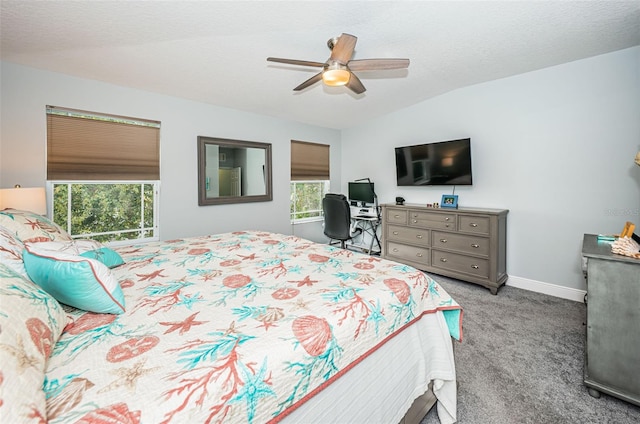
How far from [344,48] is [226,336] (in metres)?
1.95

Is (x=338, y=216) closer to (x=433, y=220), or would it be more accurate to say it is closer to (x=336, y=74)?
(x=433, y=220)

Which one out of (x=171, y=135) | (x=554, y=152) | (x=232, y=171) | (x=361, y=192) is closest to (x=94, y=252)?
(x=171, y=135)

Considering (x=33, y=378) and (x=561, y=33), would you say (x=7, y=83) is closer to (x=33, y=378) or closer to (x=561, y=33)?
(x=33, y=378)

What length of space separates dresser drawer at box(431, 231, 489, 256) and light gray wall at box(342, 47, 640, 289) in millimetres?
491

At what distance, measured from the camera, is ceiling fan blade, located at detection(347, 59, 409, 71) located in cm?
209

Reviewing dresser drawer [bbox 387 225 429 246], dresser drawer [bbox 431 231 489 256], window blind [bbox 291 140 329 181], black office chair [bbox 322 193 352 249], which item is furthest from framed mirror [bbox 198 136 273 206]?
dresser drawer [bbox 431 231 489 256]

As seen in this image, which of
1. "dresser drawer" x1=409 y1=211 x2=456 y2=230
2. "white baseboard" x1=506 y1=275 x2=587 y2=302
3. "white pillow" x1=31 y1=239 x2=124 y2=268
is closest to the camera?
"white pillow" x1=31 y1=239 x2=124 y2=268

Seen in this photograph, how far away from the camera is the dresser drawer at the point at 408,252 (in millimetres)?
3685

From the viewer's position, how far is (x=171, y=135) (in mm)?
3311

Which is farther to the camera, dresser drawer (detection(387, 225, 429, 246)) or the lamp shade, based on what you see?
dresser drawer (detection(387, 225, 429, 246))

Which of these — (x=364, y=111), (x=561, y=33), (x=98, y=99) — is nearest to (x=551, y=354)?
(x=561, y=33)

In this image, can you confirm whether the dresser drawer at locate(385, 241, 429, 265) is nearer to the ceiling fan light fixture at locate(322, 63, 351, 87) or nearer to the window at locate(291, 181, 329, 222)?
the window at locate(291, 181, 329, 222)

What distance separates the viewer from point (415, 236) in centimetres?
376

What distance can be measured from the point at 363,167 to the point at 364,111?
1.08 metres
